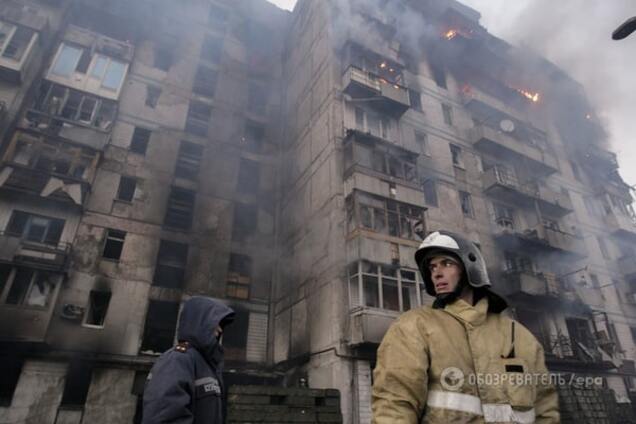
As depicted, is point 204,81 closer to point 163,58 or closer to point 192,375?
point 163,58

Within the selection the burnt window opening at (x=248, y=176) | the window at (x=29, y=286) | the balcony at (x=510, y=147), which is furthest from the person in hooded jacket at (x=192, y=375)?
the balcony at (x=510, y=147)

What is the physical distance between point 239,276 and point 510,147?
19117mm

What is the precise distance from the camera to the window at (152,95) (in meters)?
21.6

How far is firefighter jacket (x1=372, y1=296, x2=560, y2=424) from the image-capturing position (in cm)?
208

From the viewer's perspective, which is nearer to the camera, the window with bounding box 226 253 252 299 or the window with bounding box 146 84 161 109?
the window with bounding box 226 253 252 299

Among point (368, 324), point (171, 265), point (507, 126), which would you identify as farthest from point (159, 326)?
point (507, 126)

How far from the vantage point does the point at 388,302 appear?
14.8m

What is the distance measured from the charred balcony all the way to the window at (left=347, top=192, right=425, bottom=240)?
1228 centimetres

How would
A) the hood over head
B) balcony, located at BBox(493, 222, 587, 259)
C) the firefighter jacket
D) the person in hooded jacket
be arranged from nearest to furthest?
1. the firefighter jacket
2. the person in hooded jacket
3. the hood over head
4. balcony, located at BBox(493, 222, 587, 259)

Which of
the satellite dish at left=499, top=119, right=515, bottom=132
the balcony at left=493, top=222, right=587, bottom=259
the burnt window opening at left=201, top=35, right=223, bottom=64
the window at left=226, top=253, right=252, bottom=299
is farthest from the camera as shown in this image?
the satellite dish at left=499, top=119, right=515, bottom=132

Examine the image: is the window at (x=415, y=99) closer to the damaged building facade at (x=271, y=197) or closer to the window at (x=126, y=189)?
the damaged building facade at (x=271, y=197)

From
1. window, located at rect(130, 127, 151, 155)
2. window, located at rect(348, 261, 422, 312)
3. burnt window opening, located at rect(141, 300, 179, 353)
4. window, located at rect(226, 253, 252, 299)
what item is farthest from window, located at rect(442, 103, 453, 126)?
burnt window opening, located at rect(141, 300, 179, 353)

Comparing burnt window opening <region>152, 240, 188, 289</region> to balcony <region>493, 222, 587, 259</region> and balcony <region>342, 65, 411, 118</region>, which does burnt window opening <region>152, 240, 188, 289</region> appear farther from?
balcony <region>493, 222, 587, 259</region>

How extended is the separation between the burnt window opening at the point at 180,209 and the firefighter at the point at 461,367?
1840 cm
